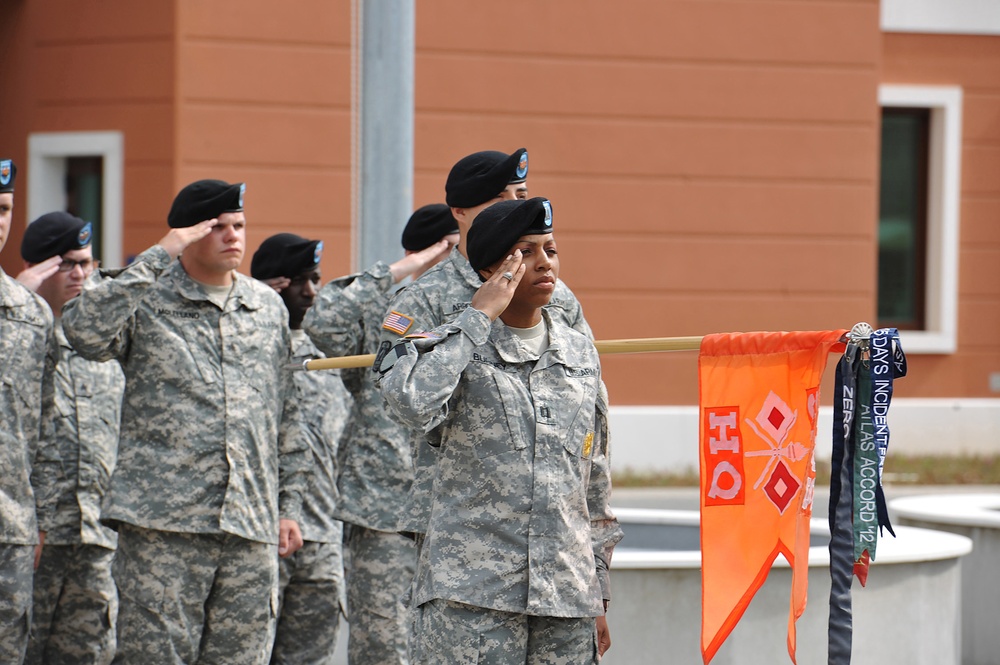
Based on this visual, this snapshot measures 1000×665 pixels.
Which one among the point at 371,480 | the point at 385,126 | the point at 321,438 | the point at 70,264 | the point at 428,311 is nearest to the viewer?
the point at 428,311

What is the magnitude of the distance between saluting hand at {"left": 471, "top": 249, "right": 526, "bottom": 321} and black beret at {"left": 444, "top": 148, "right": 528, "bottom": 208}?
0.73 meters

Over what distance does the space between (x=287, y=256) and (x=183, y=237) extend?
1239mm

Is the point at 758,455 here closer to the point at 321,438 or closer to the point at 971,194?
the point at 321,438

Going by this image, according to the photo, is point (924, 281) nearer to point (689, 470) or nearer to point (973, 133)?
point (973, 133)

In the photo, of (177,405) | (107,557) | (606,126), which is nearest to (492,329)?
(177,405)

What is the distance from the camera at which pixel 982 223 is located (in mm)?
15359

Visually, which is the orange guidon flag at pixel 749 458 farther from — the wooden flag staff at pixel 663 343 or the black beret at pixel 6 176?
the black beret at pixel 6 176

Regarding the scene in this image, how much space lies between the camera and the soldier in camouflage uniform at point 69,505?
588 cm

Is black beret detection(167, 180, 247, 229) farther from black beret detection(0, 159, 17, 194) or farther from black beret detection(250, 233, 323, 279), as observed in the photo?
black beret detection(250, 233, 323, 279)

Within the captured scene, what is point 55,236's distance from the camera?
594 centimetres

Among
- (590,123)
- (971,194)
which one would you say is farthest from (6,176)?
Result: (971,194)

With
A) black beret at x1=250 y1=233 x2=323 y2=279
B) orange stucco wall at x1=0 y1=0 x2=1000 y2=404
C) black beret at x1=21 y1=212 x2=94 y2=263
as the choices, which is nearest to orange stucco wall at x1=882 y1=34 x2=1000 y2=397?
orange stucco wall at x1=0 y1=0 x2=1000 y2=404

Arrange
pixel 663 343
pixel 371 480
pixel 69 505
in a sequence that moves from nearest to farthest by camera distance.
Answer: pixel 663 343 < pixel 371 480 < pixel 69 505

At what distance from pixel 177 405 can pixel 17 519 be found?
65cm
